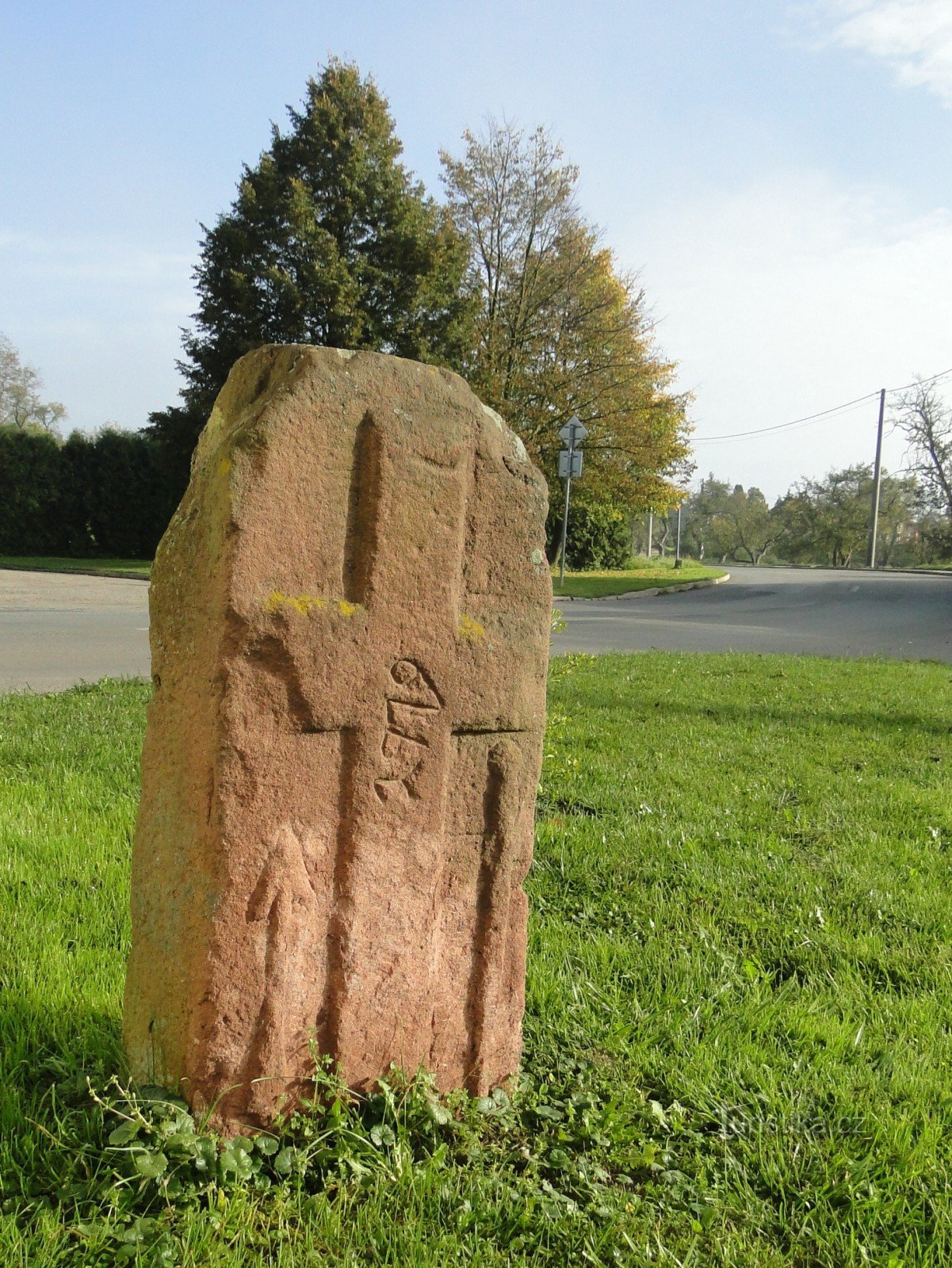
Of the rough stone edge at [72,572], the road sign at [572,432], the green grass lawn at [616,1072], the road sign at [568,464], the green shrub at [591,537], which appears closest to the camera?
the green grass lawn at [616,1072]

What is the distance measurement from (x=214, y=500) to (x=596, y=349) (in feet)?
77.6

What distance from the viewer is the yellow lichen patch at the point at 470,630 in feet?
7.58

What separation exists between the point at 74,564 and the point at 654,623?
1567 cm

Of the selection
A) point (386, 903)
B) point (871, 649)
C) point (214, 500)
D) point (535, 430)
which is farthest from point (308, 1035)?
point (535, 430)

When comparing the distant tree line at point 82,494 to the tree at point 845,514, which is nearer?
the distant tree line at point 82,494

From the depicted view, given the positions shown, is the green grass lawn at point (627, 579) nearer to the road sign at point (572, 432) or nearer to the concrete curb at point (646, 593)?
the concrete curb at point (646, 593)

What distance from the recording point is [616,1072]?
2559mm

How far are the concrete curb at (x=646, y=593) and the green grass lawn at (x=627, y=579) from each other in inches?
2.5

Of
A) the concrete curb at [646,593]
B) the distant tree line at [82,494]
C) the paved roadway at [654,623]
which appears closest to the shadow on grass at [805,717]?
the paved roadway at [654,623]

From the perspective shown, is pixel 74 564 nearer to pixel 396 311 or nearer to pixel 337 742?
pixel 396 311

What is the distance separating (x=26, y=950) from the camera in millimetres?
2922

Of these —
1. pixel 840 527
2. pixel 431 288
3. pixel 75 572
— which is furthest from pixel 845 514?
pixel 75 572

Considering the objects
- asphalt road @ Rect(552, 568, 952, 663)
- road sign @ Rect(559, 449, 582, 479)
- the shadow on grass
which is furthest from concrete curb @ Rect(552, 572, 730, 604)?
the shadow on grass

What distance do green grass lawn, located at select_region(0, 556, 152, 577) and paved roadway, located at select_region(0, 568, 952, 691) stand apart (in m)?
1.56
